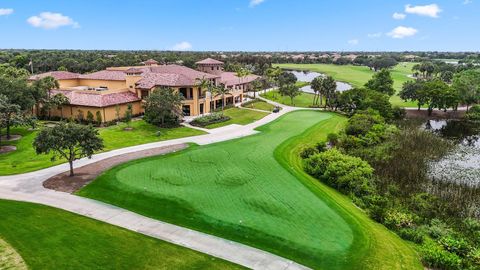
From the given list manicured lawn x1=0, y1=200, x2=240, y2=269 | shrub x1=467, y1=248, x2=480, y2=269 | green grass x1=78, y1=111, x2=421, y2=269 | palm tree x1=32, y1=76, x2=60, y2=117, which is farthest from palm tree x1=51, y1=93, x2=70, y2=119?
shrub x1=467, y1=248, x2=480, y2=269

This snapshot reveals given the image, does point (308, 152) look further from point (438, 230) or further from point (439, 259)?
point (439, 259)

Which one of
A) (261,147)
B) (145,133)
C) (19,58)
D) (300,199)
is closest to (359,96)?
(261,147)

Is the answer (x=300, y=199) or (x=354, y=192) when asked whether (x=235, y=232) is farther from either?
(x=354, y=192)

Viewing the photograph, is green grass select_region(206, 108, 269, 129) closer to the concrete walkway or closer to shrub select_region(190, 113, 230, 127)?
shrub select_region(190, 113, 230, 127)

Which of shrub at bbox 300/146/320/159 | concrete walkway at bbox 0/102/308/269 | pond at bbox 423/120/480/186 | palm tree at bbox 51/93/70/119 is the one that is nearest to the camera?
concrete walkway at bbox 0/102/308/269

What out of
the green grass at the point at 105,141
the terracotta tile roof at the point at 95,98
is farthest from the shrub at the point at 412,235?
the terracotta tile roof at the point at 95,98

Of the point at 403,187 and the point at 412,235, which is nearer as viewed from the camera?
the point at 412,235

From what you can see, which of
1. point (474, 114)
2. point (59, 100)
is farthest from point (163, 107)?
point (474, 114)
